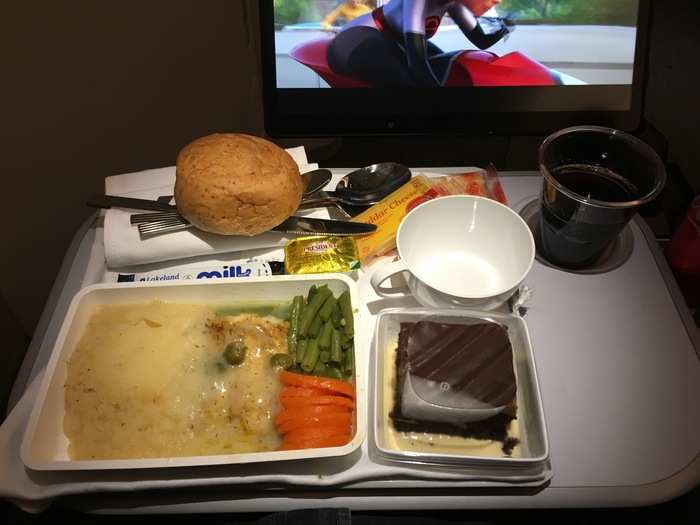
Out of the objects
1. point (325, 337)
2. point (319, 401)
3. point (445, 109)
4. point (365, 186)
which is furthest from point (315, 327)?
point (445, 109)

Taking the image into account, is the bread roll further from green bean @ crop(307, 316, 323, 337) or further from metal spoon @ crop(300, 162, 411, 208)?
green bean @ crop(307, 316, 323, 337)

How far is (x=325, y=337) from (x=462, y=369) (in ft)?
0.71

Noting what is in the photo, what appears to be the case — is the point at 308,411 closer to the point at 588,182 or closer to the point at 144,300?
the point at 144,300

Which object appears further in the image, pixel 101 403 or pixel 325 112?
pixel 325 112

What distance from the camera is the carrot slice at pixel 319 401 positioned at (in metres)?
0.82

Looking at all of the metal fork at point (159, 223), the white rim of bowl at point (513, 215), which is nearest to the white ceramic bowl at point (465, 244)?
the white rim of bowl at point (513, 215)

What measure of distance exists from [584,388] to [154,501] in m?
0.65

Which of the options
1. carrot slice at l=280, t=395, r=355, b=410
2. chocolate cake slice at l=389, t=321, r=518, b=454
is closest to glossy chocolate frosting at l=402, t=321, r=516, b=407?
chocolate cake slice at l=389, t=321, r=518, b=454

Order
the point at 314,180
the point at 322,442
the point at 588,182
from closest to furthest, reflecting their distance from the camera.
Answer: the point at 322,442, the point at 588,182, the point at 314,180

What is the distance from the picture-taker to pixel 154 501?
776mm

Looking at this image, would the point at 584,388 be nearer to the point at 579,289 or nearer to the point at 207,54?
the point at 579,289

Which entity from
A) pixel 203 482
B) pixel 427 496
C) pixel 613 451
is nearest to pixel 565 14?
pixel 613 451

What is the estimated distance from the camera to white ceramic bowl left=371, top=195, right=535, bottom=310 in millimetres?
971

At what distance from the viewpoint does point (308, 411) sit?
809 mm
